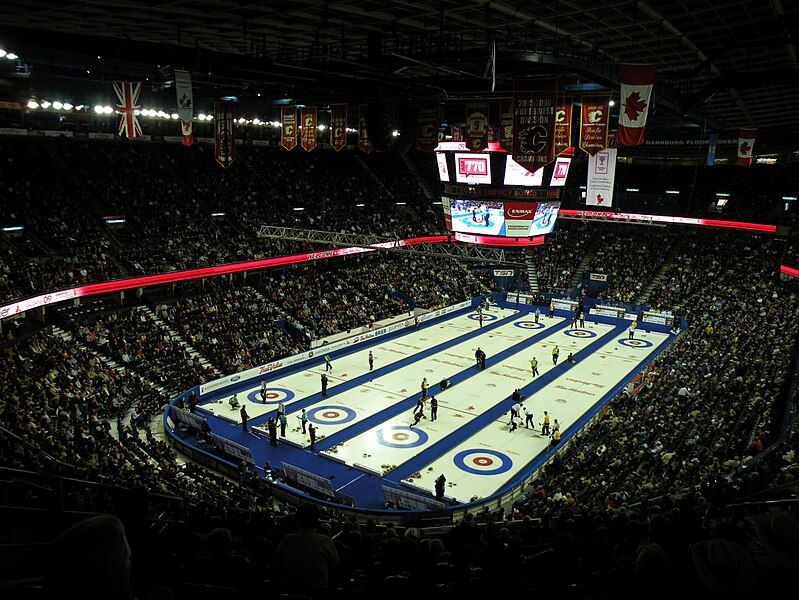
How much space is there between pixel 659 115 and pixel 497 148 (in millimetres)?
7871

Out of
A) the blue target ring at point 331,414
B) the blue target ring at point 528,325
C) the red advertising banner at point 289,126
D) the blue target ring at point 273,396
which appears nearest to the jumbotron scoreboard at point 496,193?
the red advertising banner at point 289,126

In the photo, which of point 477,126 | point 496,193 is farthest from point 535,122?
point 496,193

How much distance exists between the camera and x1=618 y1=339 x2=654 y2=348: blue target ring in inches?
1423

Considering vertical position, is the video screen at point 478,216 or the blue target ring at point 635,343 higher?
the video screen at point 478,216

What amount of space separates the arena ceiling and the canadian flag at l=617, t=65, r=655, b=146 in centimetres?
160

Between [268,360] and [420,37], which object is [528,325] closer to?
[268,360]

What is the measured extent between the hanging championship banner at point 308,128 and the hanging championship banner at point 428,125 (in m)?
4.72

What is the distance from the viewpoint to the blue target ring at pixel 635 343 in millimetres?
36156

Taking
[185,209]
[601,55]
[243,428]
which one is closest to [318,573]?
[243,428]

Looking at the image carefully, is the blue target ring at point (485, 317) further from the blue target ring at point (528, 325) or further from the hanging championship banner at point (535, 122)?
the hanging championship banner at point (535, 122)

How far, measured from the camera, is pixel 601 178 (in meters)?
26.0

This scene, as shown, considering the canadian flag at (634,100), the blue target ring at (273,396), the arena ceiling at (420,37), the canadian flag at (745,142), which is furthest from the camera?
the canadian flag at (745,142)

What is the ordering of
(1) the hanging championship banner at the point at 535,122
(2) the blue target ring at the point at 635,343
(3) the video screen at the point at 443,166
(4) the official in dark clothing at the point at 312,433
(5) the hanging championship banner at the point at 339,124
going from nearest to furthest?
(1) the hanging championship banner at the point at 535,122
(4) the official in dark clothing at the point at 312,433
(5) the hanging championship banner at the point at 339,124
(3) the video screen at the point at 443,166
(2) the blue target ring at the point at 635,343

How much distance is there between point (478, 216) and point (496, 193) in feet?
7.26
